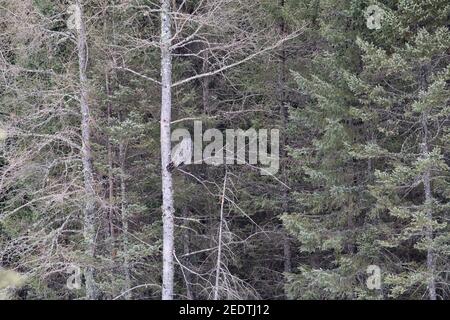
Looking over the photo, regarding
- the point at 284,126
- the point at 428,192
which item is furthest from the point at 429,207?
the point at 284,126

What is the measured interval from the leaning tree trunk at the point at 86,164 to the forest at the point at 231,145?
44mm

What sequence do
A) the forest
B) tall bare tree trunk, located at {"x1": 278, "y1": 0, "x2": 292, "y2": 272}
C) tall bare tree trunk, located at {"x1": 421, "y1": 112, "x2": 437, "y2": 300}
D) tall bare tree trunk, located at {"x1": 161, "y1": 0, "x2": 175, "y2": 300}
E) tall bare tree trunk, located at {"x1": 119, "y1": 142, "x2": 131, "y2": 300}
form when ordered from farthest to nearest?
tall bare tree trunk, located at {"x1": 278, "y1": 0, "x2": 292, "y2": 272} < tall bare tree trunk, located at {"x1": 119, "y1": 142, "x2": 131, "y2": 300} < tall bare tree trunk, located at {"x1": 161, "y1": 0, "x2": 175, "y2": 300} < the forest < tall bare tree trunk, located at {"x1": 421, "y1": 112, "x2": 437, "y2": 300}

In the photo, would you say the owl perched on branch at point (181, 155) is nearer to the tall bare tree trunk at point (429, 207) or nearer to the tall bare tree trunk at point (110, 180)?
the tall bare tree trunk at point (110, 180)

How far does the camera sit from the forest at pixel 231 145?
998 centimetres

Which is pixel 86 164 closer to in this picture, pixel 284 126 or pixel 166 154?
pixel 166 154

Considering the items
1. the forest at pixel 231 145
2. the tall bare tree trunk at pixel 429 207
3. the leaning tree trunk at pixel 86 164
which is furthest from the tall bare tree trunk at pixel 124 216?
the tall bare tree trunk at pixel 429 207

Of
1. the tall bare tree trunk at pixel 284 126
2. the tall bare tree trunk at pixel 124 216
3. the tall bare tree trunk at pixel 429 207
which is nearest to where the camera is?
the tall bare tree trunk at pixel 429 207

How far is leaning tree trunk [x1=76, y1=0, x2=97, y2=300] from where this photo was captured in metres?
11.8

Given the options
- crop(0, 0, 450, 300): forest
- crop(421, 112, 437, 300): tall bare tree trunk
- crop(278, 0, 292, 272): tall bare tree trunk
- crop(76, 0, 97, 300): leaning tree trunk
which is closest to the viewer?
crop(421, 112, 437, 300): tall bare tree trunk

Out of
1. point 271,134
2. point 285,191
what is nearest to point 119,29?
point 271,134

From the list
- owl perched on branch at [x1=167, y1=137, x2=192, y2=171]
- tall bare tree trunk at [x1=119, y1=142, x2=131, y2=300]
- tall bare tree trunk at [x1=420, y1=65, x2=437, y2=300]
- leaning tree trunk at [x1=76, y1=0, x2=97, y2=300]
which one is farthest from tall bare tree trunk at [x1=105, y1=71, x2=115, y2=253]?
tall bare tree trunk at [x1=420, y1=65, x2=437, y2=300]

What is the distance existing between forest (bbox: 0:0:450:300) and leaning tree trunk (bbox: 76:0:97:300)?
0.04 meters

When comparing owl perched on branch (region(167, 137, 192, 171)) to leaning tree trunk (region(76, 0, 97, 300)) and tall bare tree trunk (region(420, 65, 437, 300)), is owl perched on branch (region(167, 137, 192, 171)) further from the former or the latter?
tall bare tree trunk (region(420, 65, 437, 300))

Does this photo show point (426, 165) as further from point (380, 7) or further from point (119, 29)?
point (119, 29)
